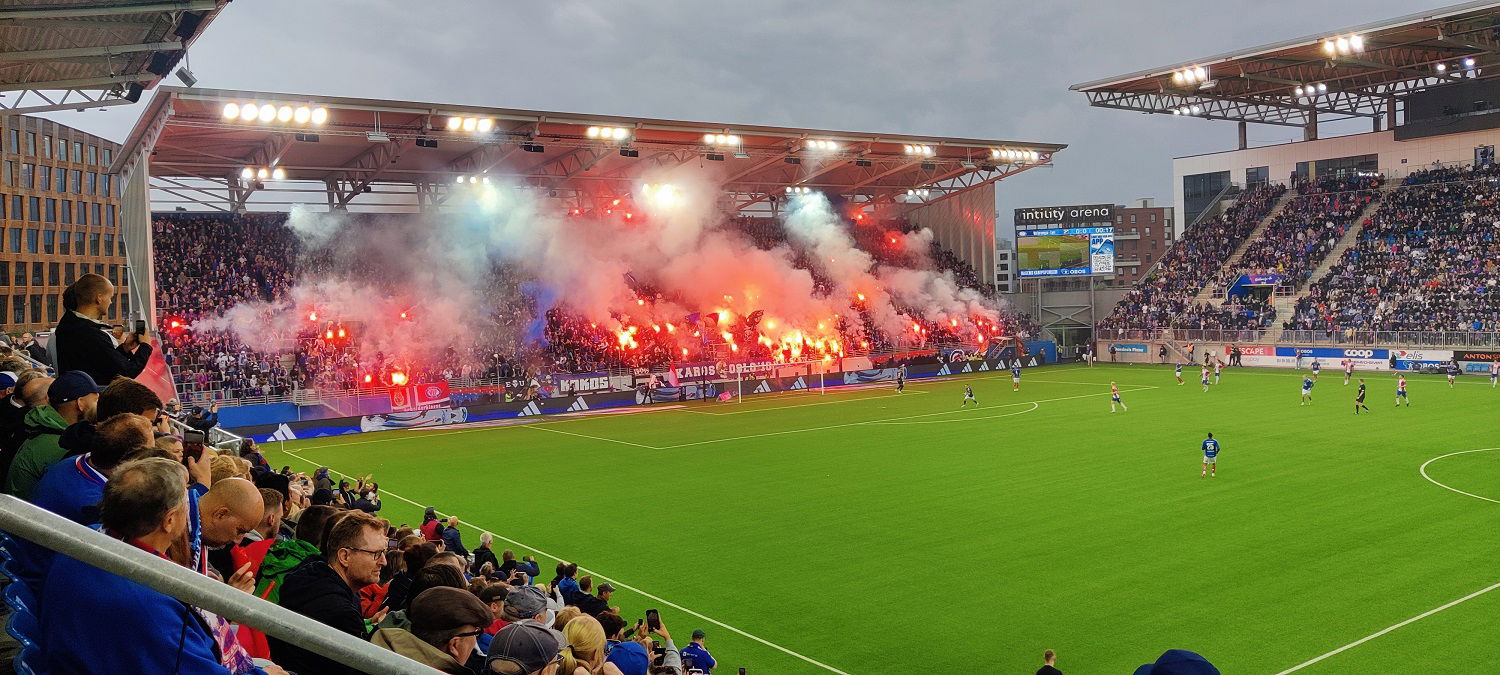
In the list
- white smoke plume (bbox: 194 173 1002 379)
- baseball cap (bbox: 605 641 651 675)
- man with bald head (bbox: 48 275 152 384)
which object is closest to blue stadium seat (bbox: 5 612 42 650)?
baseball cap (bbox: 605 641 651 675)

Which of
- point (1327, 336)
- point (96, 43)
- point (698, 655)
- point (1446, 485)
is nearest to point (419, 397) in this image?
point (96, 43)

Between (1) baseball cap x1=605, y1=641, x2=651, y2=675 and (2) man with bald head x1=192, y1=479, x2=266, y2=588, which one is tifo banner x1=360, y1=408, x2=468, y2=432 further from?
(2) man with bald head x1=192, y1=479, x2=266, y2=588

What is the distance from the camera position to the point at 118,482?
3295 millimetres

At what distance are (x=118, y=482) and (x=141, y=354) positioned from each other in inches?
281

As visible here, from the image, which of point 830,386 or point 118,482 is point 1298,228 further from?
point 118,482

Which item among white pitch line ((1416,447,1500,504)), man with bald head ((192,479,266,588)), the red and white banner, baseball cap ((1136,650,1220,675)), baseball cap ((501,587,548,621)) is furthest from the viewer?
the red and white banner

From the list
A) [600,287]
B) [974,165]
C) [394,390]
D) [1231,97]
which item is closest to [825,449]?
[394,390]

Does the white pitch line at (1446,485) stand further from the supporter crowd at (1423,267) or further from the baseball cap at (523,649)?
the supporter crowd at (1423,267)

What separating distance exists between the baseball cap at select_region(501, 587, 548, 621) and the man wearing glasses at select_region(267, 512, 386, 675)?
146cm

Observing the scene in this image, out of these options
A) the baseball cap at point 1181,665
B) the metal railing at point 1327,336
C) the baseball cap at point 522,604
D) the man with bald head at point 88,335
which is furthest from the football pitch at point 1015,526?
the metal railing at point 1327,336

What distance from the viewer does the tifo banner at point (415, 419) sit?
3872 cm

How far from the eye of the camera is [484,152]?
154 feet

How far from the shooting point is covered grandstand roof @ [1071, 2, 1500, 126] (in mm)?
48188

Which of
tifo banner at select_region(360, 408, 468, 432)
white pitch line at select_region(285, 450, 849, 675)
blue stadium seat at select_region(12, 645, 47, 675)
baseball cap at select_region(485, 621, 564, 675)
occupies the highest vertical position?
blue stadium seat at select_region(12, 645, 47, 675)
